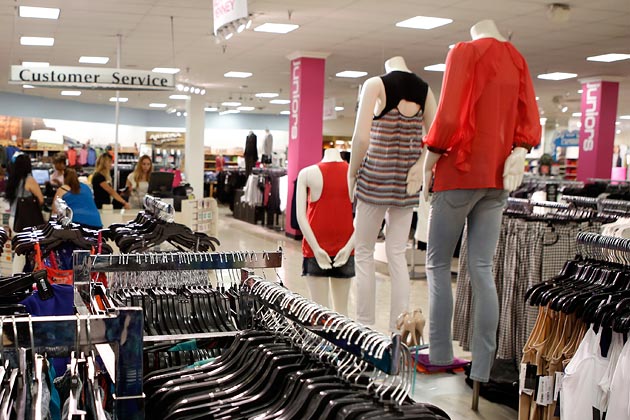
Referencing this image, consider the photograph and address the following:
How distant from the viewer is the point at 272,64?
13.6m

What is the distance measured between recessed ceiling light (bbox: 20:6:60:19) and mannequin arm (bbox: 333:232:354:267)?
644 centimetres

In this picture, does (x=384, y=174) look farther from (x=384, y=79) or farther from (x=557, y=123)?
(x=557, y=123)

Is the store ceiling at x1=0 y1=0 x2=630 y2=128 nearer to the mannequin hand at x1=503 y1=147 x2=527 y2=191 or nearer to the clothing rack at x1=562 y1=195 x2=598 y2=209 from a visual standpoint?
the clothing rack at x1=562 y1=195 x2=598 y2=209

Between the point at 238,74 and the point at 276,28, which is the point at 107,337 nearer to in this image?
the point at 276,28

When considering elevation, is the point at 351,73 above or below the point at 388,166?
above

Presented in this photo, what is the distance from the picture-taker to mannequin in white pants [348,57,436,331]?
3938 mm

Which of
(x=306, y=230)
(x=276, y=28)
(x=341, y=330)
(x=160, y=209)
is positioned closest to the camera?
(x=341, y=330)

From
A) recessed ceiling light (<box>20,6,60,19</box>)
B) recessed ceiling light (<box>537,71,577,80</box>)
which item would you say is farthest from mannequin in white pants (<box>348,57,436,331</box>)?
recessed ceiling light (<box>537,71,577,80</box>)

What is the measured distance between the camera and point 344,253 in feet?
14.2

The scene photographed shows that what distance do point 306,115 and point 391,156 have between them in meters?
7.64

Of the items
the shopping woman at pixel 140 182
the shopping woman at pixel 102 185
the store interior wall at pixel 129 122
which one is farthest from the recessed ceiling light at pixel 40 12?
the store interior wall at pixel 129 122

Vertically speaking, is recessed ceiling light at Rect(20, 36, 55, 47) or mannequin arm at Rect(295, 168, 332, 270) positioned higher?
recessed ceiling light at Rect(20, 36, 55, 47)

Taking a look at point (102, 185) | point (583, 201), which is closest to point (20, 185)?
point (102, 185)

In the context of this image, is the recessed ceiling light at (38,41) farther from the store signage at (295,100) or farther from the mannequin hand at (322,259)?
the mannequin hand at (322,259)
